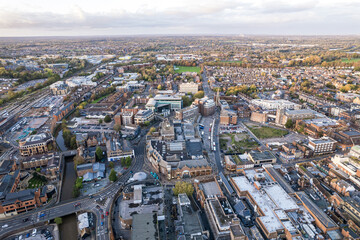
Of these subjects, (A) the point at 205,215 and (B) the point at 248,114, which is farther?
(B) the point at 248,114

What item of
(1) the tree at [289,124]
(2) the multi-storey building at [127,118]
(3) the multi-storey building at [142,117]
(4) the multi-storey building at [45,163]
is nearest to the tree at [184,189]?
(4) the multi-storey building at [45,163]

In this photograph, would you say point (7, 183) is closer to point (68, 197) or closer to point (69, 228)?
point (68, 197)

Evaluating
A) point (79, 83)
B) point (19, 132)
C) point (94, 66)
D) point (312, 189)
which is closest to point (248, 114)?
point (312, 189)

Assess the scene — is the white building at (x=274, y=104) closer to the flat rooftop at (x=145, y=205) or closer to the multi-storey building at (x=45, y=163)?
the flat rooftop at (x=145, y=205)

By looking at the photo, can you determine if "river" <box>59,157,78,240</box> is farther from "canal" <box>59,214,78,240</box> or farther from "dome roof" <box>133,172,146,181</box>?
"dome roof" <box>133,172,146,181</box>

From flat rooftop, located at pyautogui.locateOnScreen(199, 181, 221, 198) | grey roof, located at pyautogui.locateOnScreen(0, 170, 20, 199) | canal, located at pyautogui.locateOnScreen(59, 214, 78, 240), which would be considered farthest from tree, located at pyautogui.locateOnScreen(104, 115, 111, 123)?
flat rooftop, located at pyautogui.locateOnScreen(199, 181, 221, 198)

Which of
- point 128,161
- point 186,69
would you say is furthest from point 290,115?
point 186,69

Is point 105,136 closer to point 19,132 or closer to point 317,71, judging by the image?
point 19,132
